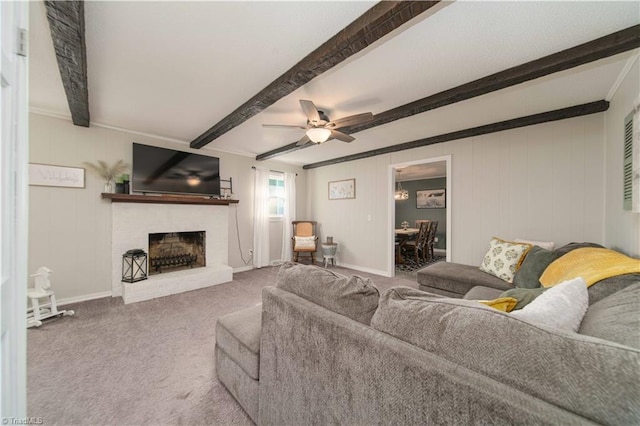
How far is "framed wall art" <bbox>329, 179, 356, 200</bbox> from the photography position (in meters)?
5.06

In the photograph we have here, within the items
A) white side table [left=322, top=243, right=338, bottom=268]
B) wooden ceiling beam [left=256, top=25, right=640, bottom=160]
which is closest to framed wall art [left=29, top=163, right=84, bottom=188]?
white side table [left=322, top=243, right=338, bottom=268]

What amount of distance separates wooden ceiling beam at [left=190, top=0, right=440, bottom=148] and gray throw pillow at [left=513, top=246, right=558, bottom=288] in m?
2.34

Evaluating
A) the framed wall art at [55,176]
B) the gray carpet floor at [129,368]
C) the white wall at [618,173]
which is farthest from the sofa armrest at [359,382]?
the framed wall art at [55,176]

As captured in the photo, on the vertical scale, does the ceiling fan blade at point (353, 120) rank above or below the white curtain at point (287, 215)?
above

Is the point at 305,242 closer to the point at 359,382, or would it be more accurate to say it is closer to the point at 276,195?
the point at 276,195

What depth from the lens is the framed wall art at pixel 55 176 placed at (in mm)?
2861

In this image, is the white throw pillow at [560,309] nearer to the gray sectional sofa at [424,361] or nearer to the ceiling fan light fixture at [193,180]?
the gray sectional sofa at [424,361]

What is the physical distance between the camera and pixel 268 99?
7.72ft

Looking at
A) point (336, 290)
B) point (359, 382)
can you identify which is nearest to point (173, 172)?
point (336, 290)

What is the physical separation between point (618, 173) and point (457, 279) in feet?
5.64

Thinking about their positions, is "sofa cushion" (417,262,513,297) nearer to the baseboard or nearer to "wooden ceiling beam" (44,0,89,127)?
"wooden ceiling beam" (44,0,89,127)

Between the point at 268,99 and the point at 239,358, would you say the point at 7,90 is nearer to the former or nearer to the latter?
the point at 239,358

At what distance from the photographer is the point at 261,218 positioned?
16.6ft

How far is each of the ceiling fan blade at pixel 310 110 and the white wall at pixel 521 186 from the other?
91.2 inches
